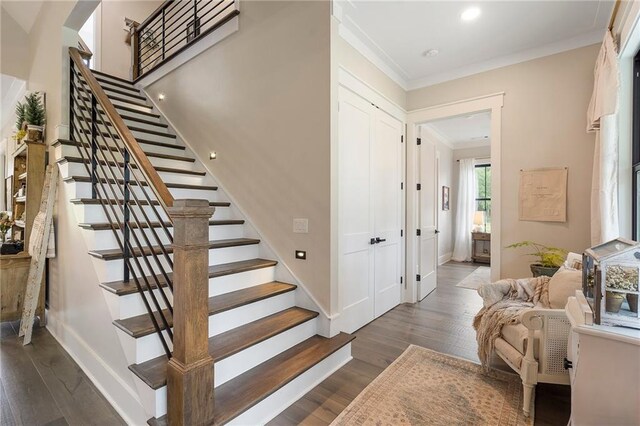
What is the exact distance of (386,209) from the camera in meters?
3.57

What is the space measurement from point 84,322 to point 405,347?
2.72 m

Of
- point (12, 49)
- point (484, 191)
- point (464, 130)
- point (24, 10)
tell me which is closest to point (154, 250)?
point (24, 10)

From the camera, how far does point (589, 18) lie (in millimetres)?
2713

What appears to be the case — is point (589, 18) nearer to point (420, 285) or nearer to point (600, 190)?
point (600, 190)

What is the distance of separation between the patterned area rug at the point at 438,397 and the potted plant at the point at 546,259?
3.70ft

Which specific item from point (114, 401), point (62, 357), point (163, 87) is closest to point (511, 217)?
point (114, 401)

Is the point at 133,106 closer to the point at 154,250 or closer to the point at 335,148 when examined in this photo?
the point at 154,250

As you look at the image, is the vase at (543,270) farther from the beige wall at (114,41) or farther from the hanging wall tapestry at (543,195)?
the beige wall at (114,41)

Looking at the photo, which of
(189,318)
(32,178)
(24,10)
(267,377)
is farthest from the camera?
(24,10)

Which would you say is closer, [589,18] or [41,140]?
[589,18]

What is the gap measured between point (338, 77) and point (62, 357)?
11.2 feet

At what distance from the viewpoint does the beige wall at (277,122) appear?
8.41ft

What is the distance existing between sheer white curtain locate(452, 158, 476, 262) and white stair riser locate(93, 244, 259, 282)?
6.00m

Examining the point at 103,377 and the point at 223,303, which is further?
the point at 223,303
